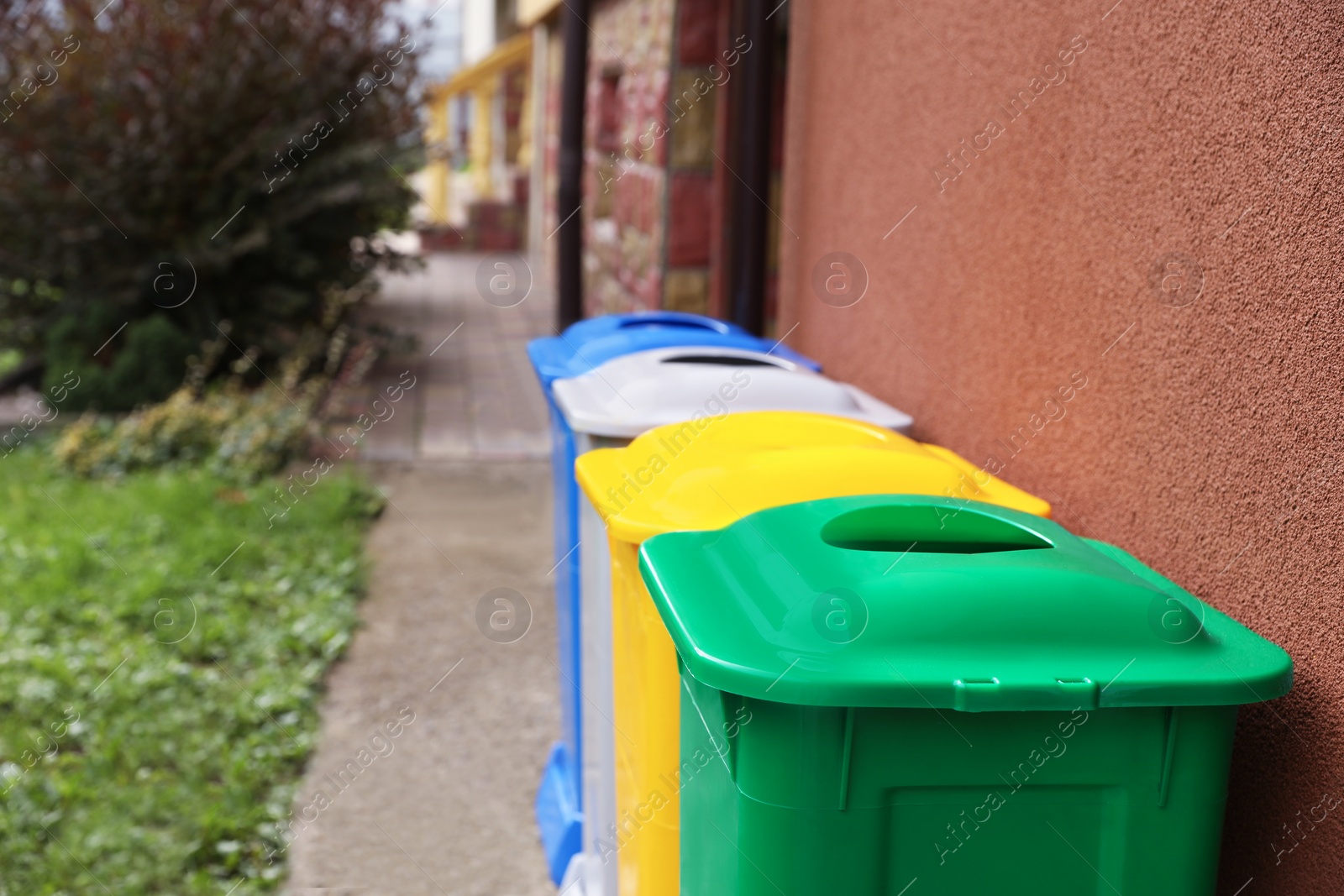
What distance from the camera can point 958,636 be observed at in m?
1.31

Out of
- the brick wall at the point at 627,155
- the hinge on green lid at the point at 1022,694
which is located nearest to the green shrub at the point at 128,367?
the brick wall at the point at 627,155

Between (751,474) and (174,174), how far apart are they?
6267mm

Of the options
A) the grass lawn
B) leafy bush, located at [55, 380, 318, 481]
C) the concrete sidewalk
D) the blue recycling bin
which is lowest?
the concrete sidewalk

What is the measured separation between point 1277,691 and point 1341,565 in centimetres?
20

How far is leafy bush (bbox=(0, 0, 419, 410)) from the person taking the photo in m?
6.76

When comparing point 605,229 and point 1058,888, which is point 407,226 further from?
point 1058,888

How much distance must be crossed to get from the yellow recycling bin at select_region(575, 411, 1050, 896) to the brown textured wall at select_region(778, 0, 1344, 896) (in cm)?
25

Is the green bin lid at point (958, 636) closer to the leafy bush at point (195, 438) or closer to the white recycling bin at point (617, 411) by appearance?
the white recycling bin at point (617, 411)

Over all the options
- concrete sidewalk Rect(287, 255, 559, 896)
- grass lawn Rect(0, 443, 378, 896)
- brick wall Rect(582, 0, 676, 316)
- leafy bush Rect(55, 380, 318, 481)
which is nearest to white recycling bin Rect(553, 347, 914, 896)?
concrete sidewalk Rect(287, 255, 559, 896)

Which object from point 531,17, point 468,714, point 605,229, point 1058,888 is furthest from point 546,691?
point 531,17

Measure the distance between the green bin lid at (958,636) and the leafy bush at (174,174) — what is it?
625 cm

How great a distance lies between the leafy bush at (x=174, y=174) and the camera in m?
6.76

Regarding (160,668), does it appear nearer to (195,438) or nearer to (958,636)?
(195,438)

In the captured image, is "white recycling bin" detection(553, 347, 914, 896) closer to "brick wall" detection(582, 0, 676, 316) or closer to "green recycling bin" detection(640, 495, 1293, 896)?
"green recycling bin" detection(640, 495, 1293, 896)
